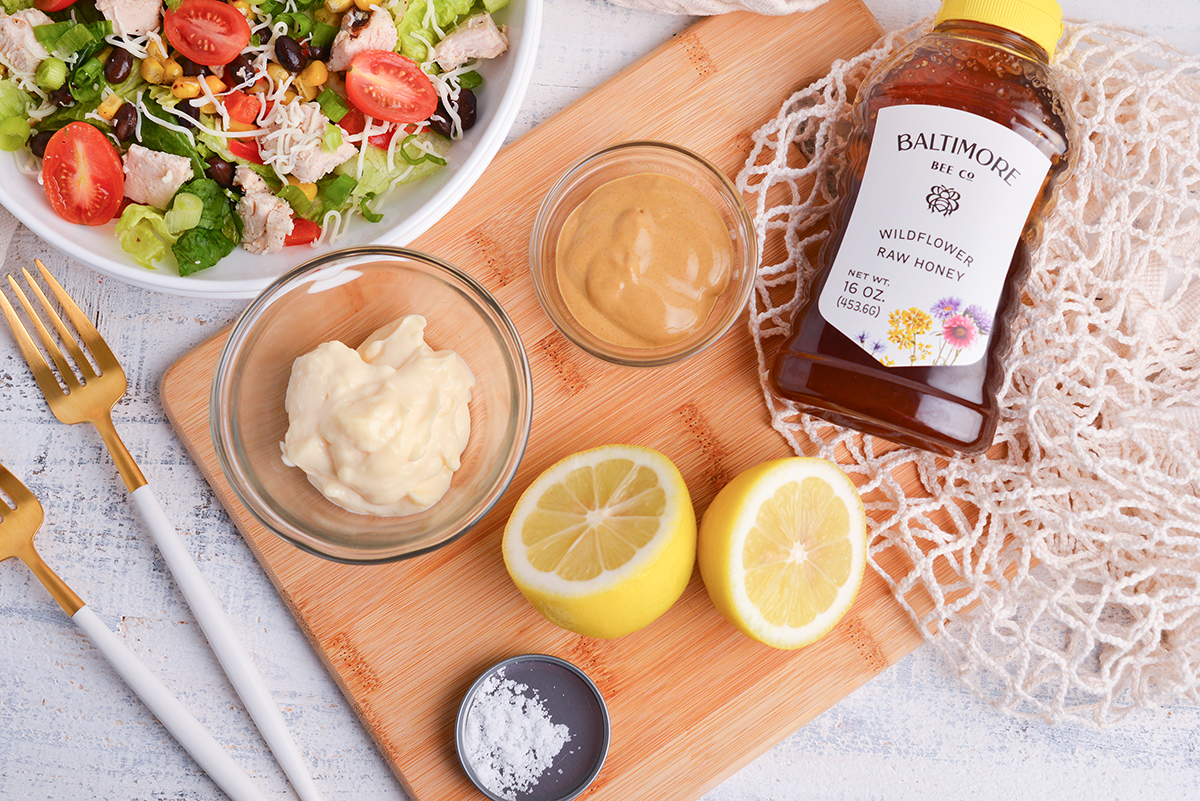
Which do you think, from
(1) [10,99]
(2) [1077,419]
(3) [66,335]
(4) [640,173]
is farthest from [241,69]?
(2) [1077,419]

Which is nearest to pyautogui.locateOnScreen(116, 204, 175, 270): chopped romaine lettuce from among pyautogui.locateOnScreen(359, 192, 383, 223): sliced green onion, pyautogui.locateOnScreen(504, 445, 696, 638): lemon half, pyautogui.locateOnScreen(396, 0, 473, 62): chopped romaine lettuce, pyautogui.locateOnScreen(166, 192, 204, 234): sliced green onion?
pyautogui.locateOnScreen(166, 192, 204, 234): sliced green onion

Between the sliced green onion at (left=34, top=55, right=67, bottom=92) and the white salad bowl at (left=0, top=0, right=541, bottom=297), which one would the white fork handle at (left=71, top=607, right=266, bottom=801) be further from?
the sliced green onion at (left=34, top=55, right=67, bottom=92)

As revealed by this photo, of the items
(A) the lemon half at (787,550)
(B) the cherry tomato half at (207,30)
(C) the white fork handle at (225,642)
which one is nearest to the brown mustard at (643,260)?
(A) the lemon half at (787,550)

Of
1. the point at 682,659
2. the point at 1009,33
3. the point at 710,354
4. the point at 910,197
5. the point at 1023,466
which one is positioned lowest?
the point at 682,659

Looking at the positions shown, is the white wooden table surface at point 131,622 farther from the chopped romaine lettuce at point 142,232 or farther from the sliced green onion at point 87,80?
the sliced green onion at point 87,80

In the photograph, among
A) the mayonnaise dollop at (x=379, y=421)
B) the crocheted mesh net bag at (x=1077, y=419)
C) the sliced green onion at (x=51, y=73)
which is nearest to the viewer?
the mayonnaise dollop at (x=379, y=421)

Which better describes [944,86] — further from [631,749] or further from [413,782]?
[413,782]

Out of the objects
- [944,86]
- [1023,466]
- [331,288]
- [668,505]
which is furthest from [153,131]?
[1023,466]

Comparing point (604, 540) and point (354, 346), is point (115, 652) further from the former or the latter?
point (604, 540)
